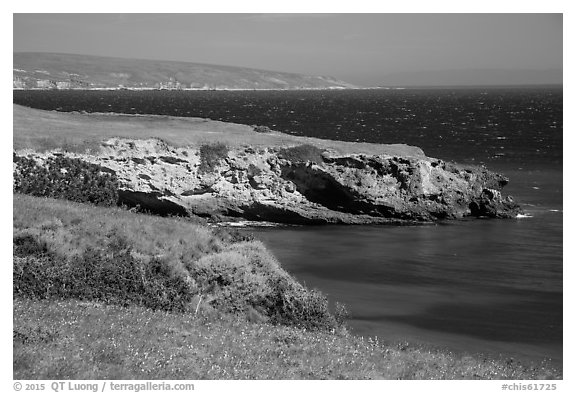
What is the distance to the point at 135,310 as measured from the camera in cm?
1975

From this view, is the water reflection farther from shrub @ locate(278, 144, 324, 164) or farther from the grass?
the grass

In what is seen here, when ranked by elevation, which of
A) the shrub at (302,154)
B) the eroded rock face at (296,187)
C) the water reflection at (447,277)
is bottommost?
the water reflection at (447,277)

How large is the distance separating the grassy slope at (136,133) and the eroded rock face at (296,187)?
1.39 metres

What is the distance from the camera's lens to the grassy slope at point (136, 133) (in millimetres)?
49219

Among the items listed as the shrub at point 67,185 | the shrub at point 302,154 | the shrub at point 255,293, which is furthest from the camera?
the shrub at point 302,154

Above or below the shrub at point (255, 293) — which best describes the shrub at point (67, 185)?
above

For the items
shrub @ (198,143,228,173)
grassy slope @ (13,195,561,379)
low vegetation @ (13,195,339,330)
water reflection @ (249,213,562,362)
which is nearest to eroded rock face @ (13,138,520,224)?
shrub @ (198,143,228,173)

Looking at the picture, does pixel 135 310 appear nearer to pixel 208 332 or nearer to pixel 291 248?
pixel 208 332

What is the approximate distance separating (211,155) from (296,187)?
6641mm

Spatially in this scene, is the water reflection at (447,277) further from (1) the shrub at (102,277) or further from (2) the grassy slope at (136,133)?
(2) the grassy slope at (136,133)

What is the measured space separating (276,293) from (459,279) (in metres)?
14.8

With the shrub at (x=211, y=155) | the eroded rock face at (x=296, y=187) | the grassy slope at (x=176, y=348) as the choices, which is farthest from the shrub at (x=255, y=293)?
the shrub at (x=211, y=155)

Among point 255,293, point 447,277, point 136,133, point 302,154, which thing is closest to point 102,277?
point 255,293
